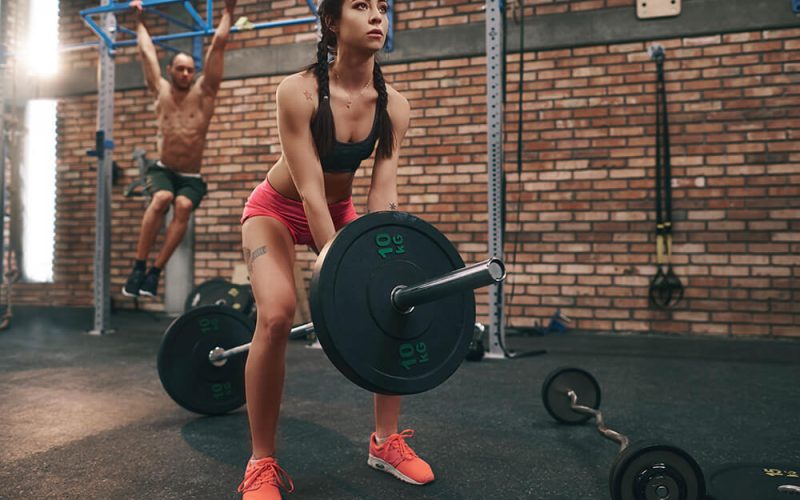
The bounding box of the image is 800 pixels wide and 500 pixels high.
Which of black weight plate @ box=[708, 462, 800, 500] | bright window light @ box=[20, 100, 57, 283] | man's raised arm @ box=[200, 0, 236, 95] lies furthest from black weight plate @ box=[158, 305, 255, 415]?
bright window light @ box=[20, 100, 57, 283]

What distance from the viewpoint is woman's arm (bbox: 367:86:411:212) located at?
150cm

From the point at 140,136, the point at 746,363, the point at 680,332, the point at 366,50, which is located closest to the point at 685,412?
the point at 746,363

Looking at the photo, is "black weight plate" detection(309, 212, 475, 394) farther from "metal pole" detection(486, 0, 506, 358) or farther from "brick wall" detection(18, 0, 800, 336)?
"brick wall" detection(18, 0, 800, 336)

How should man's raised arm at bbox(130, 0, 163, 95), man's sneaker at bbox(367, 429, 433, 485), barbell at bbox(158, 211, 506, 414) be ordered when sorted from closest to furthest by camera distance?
barbell at bbox(158, 211, 506, 414) → man's sneaker at bbox(367, 429, 433, 485) → man's raised arm at bbox(130, 0, 163, 95)

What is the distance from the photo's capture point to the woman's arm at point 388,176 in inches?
58.9

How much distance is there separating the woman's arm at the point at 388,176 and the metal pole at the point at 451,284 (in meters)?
0.39

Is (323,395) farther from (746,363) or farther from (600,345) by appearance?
(746,363)

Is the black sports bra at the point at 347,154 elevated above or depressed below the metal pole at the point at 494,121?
below

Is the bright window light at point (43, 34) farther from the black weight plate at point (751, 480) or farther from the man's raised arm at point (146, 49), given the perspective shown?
the black weight plate at point (751, 480)

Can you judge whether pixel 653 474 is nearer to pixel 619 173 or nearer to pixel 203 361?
pixel 203 361

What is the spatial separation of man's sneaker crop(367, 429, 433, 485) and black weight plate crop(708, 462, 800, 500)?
65 centimetres

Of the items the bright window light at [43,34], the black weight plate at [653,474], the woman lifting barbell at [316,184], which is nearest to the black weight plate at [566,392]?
the woman lifting barbell at [316,184]

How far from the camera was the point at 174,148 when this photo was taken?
4098mm

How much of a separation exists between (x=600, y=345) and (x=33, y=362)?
3253 mm
